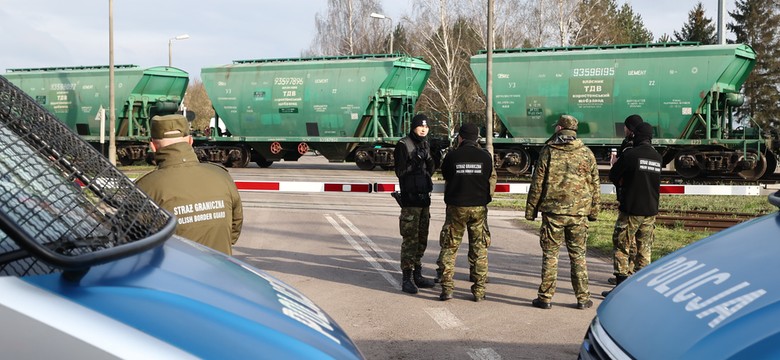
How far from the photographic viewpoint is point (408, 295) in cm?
784

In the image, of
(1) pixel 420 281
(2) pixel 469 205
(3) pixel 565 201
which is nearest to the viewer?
(3) pixel 565 201

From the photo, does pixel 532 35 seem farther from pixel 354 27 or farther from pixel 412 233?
pixel 412 233

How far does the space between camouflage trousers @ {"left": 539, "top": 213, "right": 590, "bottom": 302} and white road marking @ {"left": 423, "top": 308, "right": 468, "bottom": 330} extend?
2.91 feet

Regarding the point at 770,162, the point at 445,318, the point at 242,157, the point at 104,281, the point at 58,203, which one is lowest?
the point at 445,318

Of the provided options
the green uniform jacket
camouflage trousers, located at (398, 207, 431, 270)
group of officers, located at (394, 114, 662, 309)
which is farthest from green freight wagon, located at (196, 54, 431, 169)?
the green uniform jacket

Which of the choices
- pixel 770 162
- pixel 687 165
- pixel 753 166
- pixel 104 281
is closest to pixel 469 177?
pixel 104 281

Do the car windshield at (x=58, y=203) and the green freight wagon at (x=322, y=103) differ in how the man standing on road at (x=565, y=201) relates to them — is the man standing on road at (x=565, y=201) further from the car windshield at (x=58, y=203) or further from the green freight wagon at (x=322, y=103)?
the green freight wagon at (x=322, y=103)

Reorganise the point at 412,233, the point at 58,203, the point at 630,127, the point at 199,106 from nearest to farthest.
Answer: the point at 58,203
the point at 412,233
the point at 630,127
the point at 199,106

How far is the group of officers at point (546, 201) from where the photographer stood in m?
7.25

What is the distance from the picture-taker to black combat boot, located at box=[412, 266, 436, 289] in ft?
27.0

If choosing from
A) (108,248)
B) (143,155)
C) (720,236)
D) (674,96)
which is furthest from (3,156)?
(143,155)

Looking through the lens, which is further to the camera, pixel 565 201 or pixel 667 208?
pixel 667 208

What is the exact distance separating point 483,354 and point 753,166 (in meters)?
18.5

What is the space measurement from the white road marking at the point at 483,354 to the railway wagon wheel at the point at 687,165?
17858 mm
